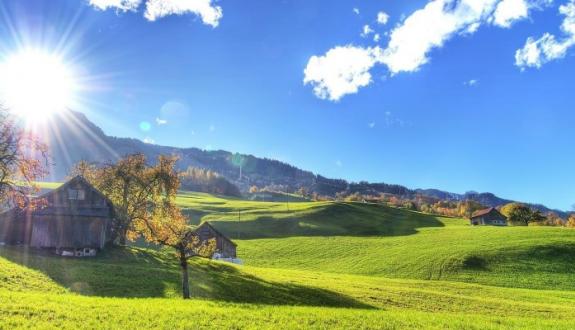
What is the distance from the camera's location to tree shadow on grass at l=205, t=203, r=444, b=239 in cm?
11262

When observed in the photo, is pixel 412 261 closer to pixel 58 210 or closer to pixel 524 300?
pixel 524 300

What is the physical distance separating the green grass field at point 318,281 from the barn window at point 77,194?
333 inches

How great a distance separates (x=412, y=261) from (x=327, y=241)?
1054 inches

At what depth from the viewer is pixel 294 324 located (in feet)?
65.9

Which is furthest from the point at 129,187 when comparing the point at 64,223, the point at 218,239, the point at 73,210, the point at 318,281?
the point at 318,281

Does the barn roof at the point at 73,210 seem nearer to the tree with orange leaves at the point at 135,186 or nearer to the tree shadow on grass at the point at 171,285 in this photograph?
the tree with orange leaves at the point at 135,186

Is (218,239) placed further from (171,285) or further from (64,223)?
(171,285)

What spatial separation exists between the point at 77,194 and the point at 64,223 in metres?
4.17

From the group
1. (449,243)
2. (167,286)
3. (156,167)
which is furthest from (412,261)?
(167,286)

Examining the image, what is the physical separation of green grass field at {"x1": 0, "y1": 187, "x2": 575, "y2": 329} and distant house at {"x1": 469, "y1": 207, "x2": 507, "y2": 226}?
2730cm

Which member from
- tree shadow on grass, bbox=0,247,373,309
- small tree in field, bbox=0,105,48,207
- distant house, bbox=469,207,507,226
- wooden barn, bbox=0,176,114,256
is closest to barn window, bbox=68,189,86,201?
wooden barn, bbox=0,176,114,256

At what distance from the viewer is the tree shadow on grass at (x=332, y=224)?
11262 centimetres

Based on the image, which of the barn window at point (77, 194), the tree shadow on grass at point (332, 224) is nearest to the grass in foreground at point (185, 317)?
the barn window at point (77, 194)

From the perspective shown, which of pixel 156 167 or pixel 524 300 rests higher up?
pixel 156 167
